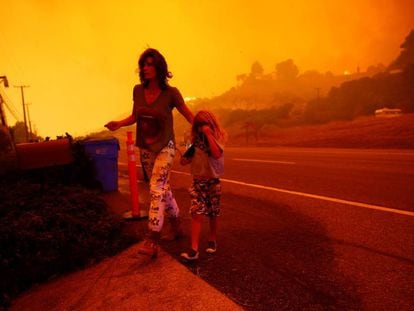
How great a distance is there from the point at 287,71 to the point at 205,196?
17642cm

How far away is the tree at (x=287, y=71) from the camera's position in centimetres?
17038

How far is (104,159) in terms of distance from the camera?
849cm

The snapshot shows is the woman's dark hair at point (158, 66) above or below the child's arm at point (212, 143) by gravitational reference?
above

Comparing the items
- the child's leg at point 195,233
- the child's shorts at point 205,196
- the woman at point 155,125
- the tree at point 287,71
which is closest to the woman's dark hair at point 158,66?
the woman at point 155,125

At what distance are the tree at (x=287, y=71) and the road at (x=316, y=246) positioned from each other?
171 meters

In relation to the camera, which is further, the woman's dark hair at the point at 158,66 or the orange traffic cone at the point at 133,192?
the orange traffic cone at the point at 133,192

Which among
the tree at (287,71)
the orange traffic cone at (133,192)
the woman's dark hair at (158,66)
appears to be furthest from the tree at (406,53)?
the tree at (287,71)

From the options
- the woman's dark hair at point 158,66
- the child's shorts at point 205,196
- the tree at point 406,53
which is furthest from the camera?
the tree at point 406,53

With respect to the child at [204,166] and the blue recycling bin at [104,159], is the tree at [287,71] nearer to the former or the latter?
the blue recycling bin at [104,159]

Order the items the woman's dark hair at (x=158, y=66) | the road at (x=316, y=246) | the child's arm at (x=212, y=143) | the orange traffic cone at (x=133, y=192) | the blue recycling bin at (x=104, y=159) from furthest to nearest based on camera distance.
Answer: the blue recycling bin at (x=104, y=159)
the orange traffic cone at (x=133, y=192)
the woman's dark hair at (x=158, y=66)
the child's arm at (x=212, y=143)
the road at (x=316, y=246)

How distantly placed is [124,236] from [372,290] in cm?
305

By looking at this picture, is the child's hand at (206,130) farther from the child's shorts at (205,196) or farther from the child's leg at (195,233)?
the child's leg at (195,233)

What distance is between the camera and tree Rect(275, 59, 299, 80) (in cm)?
17038

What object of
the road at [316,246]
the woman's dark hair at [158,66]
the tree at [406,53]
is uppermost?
the tree at [406,53]
